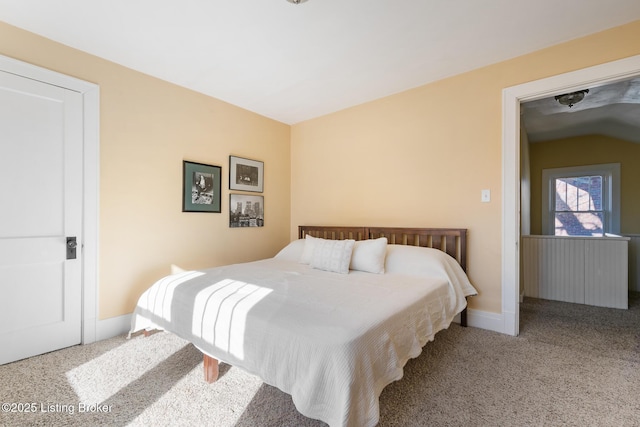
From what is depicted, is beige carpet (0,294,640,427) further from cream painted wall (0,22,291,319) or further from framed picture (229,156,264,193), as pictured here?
framed picture (229,156,264,193)

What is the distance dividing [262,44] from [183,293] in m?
2.02

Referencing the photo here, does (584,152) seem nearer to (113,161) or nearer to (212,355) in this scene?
(212,355)

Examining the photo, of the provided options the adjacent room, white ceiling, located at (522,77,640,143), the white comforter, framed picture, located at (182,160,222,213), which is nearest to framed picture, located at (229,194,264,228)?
the adjacent room

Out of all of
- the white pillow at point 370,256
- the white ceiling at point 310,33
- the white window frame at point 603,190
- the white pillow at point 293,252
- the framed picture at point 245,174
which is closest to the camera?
the white ceiling at point 310,33

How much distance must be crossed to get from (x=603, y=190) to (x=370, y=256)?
479 centimetres

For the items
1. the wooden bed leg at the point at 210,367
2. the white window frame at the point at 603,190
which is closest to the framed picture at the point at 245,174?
the wooden bed leg at the point at 210,367

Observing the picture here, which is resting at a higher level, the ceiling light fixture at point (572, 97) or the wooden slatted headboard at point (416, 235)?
the ceiling light fixture at point (572, 97)

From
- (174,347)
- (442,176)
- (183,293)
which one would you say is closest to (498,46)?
(442,176)

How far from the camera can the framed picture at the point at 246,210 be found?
3521 millimetres

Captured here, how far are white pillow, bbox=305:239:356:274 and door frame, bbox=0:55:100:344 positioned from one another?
1.92 meters

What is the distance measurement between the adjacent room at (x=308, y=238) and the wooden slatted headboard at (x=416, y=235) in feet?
0.09

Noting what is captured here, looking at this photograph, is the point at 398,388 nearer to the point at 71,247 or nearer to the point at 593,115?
the point at 71,247

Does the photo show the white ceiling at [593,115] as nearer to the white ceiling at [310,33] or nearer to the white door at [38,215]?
the white ceiling at [310,33]

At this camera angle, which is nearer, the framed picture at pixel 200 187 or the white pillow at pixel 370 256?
the white pillow at pixel 370 256
